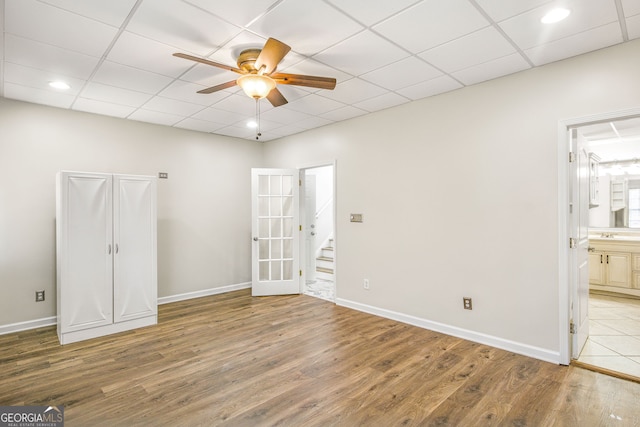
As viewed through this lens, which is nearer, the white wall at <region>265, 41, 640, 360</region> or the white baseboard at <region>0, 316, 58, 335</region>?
the white wall at <region>265, 41, 640, 360</region>

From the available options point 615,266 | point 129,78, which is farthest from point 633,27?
point 129,78

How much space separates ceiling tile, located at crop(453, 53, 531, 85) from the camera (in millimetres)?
2795

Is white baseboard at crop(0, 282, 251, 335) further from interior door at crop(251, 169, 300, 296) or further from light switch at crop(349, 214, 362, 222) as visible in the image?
light switch at crop(349, 214, 362, 222)

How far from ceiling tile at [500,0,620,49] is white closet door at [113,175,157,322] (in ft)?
12.9

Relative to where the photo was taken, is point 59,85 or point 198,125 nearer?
point 59,85

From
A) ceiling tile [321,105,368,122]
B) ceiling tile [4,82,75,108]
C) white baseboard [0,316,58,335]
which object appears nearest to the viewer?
ceiling tile [4,82,75,108]

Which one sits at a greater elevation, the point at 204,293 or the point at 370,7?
the point at 370,7

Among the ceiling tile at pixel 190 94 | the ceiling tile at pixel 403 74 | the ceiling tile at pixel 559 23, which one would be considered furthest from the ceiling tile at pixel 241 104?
the ceiling tile at pixel 559 23

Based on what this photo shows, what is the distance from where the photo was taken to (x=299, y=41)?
2.45 m

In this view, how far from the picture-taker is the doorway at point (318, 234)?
211 inches

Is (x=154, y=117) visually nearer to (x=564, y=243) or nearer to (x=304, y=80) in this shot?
(x=304, y=80)

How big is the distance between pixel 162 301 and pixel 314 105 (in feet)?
11.7

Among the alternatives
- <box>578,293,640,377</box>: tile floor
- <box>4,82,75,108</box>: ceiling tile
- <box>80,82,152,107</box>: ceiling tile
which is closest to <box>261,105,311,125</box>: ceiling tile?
<box>80,82,152,107</box>: ceiling tile

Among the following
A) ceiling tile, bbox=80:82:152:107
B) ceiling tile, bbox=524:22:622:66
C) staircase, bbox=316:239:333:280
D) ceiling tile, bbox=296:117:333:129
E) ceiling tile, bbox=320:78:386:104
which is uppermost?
ceiling tile, bbox=296:117:333:129
